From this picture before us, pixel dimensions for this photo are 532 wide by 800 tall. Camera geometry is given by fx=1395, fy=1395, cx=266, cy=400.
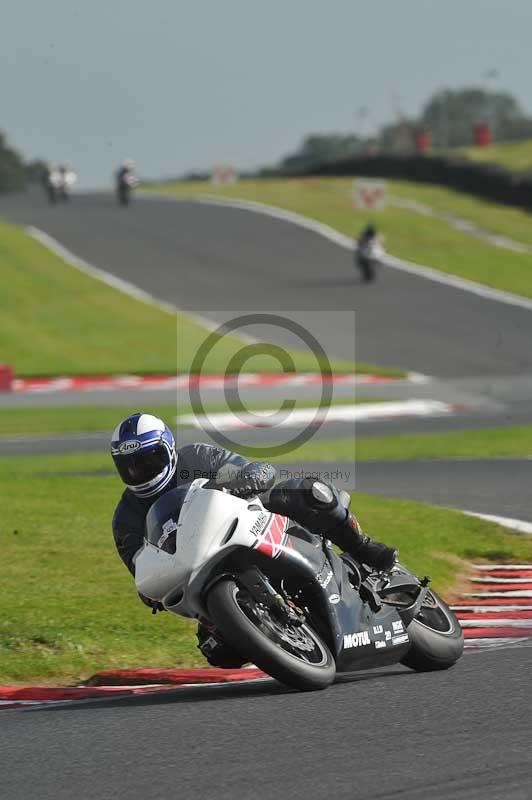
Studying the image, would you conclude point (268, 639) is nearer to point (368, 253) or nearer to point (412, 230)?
point (368, 253)

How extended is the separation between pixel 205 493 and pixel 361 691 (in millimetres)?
1063

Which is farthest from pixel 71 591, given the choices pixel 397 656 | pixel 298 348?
pixel 298 348

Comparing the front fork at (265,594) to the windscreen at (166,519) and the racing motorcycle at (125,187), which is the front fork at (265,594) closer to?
the windscreen at (166,519)

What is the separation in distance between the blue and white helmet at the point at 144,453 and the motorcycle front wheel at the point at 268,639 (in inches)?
25.4

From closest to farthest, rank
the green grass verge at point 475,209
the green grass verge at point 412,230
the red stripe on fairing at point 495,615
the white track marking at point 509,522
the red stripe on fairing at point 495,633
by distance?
the red stripe on fairing at point 495,633
the red stripe on fairing at point 495,615
the white track marking at point 509,522
the green grass verge at point 412,230
the green grass verge at point 475,209

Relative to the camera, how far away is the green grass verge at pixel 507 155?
152ft

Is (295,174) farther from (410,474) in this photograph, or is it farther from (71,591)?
(71,591)

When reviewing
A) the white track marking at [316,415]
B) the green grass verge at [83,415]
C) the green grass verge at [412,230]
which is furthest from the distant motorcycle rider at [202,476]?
the green grass verge at [412,230]

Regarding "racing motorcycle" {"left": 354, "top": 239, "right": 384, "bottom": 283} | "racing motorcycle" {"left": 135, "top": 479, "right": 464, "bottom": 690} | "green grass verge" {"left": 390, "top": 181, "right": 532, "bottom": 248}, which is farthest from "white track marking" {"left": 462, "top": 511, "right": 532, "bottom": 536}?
"green grass verge" {"left": 390, "top": 181, "right": 532, "bottom": 248}

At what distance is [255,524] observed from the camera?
19.0 ft

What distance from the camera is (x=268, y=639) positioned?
5.61 metres

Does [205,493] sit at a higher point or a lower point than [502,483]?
higher

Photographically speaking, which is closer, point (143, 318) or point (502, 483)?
point (502, 483)

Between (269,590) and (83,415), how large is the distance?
15.8 meters
